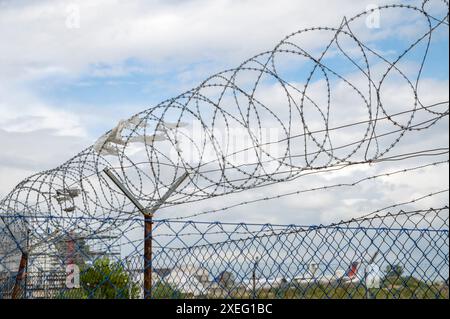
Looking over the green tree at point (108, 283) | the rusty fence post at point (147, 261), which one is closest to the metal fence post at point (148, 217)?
the rusty fence post at point (147, 261)

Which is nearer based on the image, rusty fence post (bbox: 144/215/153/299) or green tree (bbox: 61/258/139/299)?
green tree (bbox: 61/258/139/299)

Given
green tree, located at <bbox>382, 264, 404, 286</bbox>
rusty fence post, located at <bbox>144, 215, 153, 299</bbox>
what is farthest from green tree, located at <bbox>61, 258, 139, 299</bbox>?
green tree, located at <bbox>382, 264, 404, 286</bbox>

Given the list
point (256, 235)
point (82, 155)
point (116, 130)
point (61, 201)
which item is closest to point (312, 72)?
point (256, 235)

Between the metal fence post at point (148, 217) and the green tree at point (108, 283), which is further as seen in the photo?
the metal fence post at point (148, 217)

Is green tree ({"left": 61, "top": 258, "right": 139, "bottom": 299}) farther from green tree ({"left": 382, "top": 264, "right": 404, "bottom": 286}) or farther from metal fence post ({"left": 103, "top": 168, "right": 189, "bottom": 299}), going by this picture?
green tree ({"left": 382, "top": 264, "right": 404, "bottom": 286})

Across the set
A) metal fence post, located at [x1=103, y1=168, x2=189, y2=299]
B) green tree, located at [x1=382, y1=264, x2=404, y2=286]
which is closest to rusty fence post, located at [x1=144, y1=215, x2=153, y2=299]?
metal fence post, located at [x1=103, y1=168, x2=189, y2=299]

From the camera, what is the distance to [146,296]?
7.08m

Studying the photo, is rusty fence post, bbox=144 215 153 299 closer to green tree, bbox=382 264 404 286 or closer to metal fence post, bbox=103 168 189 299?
metal fence post, bbox=103 168 189 299

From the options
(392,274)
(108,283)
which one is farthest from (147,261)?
(108,283)

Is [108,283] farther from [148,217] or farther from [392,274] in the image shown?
[392,274]

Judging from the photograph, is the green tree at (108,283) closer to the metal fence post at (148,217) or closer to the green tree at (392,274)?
the metal fence post at (148,217)
